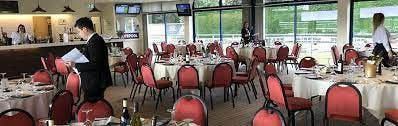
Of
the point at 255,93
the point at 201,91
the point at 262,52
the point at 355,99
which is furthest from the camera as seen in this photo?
the point at 262,52

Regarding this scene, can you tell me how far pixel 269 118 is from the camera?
3.06 metres

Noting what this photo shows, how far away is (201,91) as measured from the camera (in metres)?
6.89

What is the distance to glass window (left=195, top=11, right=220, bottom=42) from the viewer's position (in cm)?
1582

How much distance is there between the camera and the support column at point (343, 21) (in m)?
11.0

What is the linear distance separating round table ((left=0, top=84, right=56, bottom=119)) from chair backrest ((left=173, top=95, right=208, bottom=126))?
2029 millimetres

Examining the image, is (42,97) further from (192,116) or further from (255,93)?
(255,93)

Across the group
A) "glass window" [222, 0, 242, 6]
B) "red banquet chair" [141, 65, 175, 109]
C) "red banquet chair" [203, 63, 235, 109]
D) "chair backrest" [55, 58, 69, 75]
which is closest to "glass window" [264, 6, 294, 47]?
"glass window" [222, 0, 242, 6]

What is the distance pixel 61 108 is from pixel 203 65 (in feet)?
10.8

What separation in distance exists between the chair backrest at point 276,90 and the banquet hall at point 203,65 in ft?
0.06

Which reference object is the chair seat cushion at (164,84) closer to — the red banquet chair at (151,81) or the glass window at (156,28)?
the red banquet chair at (151,81)

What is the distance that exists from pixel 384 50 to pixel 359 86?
2124mm

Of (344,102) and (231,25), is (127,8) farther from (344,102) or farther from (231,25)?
(344,102)

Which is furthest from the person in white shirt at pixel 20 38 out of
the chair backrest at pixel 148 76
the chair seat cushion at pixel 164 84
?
the chair seat cushion at pixel 164 84

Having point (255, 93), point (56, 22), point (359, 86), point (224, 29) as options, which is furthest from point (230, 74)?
point (56, 22)
